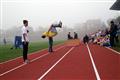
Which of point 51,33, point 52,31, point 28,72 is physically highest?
point 52,31

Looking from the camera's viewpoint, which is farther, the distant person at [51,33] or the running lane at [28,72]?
the distant person at [51,33]

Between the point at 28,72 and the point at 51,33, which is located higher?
the point at 51,33

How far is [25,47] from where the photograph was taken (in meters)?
15.6

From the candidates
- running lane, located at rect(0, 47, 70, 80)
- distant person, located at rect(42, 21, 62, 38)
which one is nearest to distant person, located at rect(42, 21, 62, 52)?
distant person, located at rect(42, 21, 62, 38)

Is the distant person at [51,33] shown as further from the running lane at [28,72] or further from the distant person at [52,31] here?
the running lane at [28,72]

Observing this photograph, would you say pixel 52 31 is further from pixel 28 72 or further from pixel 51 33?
pixel 28 72

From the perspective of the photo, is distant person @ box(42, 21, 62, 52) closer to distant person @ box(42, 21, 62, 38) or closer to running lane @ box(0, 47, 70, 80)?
distant person @ box(42, 21, 62, 38)

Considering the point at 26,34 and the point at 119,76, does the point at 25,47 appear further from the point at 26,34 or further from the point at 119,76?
the point at 119,76

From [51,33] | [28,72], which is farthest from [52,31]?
[28,72]

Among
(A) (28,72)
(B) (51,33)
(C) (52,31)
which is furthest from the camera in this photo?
(C) (52,31)

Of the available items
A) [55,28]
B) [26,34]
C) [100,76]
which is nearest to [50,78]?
[100,76]

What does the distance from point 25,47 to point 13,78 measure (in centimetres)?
566

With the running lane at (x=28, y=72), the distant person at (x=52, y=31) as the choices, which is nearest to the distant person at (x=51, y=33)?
the distant person at (x=52, y=31)

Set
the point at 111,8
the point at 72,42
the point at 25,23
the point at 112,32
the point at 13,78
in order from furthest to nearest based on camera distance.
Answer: the point at 111,8 < the point at 72,42 < the point at 112,32 < the point at 25,23 < the point at 13,78
